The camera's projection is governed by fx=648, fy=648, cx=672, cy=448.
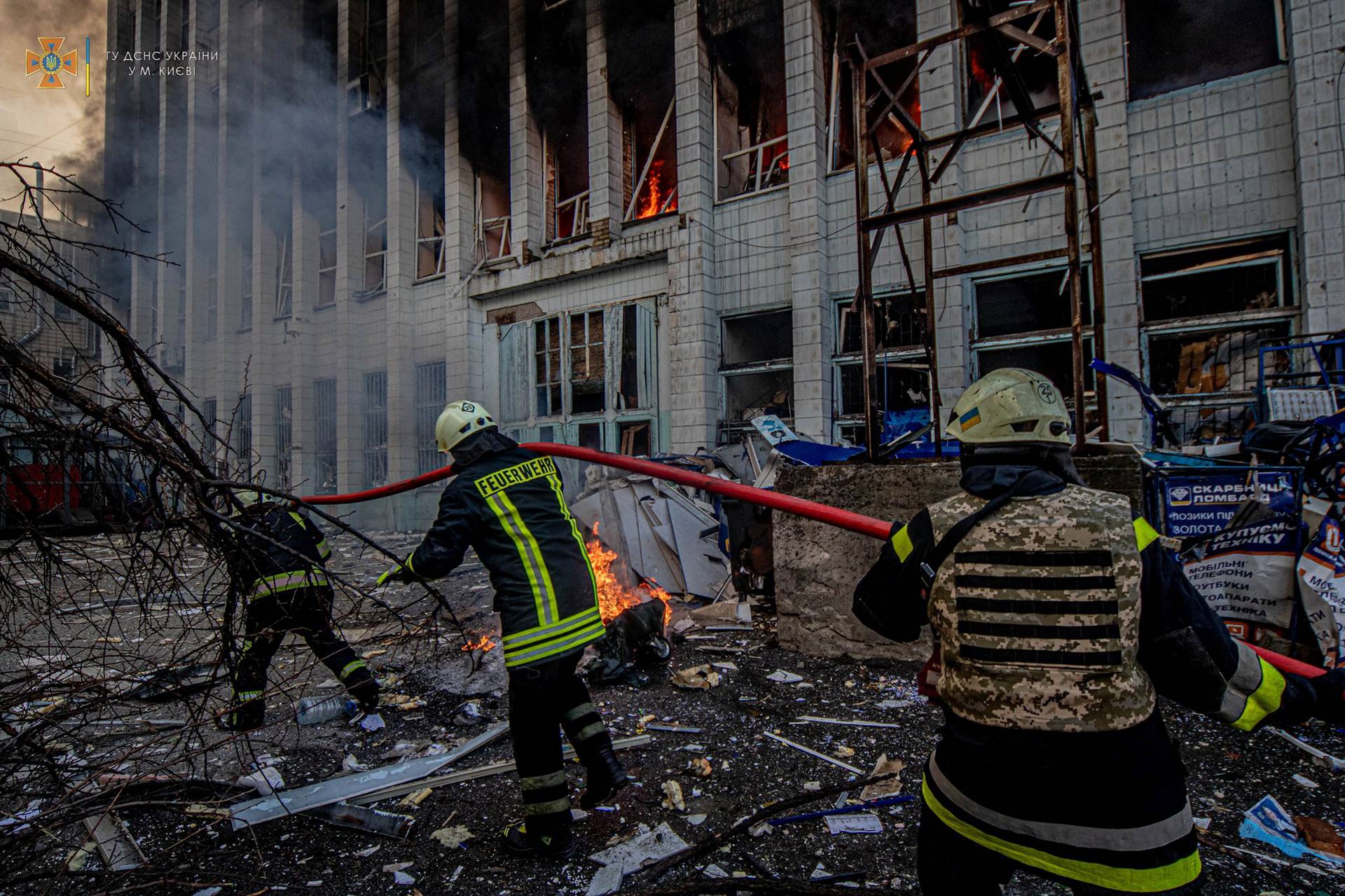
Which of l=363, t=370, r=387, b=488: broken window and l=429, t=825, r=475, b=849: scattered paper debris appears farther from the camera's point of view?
l=363, t=370, r=387, b=488: broken window

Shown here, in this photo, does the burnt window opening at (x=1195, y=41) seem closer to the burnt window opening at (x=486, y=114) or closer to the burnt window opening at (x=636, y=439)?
the burnt window opening at (x=636, y=439)

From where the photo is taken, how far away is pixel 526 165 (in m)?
12.0

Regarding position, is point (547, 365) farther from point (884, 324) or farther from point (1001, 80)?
point (1001, 80)

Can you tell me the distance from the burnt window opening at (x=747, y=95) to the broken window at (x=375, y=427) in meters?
8.74

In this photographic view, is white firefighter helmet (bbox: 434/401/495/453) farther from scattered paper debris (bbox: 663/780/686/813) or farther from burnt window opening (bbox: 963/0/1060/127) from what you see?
burnt window opening (bbox: 963/0/1060/127)

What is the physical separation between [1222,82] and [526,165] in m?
10.1

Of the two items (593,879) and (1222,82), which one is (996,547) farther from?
(1222,82)

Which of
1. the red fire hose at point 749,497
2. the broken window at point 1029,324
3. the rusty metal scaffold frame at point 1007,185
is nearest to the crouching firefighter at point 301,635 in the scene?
the red fire hose at point 749,497

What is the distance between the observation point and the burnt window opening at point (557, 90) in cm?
1219

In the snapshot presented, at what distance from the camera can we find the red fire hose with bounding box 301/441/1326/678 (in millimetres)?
1948

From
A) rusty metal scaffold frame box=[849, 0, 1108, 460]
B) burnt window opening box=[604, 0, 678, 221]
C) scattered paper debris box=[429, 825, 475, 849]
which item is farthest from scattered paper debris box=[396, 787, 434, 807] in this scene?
burnt window opening box=[604, 0, 678, 221]

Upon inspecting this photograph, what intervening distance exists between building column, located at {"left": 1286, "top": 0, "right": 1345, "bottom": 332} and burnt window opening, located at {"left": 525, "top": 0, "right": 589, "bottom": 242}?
9.55 metres

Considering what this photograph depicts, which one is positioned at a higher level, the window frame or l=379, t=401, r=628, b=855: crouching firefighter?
the window frame

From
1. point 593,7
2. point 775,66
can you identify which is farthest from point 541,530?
point 593,7
